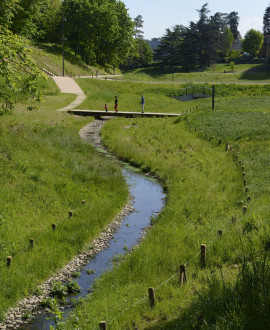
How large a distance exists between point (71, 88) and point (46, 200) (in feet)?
147

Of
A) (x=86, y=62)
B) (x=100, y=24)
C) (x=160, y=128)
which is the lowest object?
(x=160, y=128)

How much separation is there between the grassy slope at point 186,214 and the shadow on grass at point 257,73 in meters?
59.5

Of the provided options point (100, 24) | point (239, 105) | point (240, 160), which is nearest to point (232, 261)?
point (240, 160)

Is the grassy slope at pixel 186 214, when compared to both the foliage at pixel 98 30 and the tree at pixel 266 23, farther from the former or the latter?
the tree at pixel 266 23

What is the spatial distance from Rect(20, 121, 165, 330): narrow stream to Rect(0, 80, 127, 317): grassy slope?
89 cm

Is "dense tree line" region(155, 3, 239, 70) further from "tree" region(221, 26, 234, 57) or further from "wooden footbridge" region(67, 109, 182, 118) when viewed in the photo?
"wooden footbridge" region(67, 109, 182, 118)

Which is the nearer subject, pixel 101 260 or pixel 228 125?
pixel 101 260

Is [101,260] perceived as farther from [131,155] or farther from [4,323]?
[131,155]

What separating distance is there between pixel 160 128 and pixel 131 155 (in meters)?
8.82

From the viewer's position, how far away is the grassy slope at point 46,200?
46.7 ft

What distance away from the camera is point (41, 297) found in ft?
42.6

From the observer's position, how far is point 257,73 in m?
101

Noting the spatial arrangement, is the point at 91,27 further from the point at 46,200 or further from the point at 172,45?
the point at 46,200

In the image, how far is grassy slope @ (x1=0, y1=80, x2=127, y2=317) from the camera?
46.7ft
